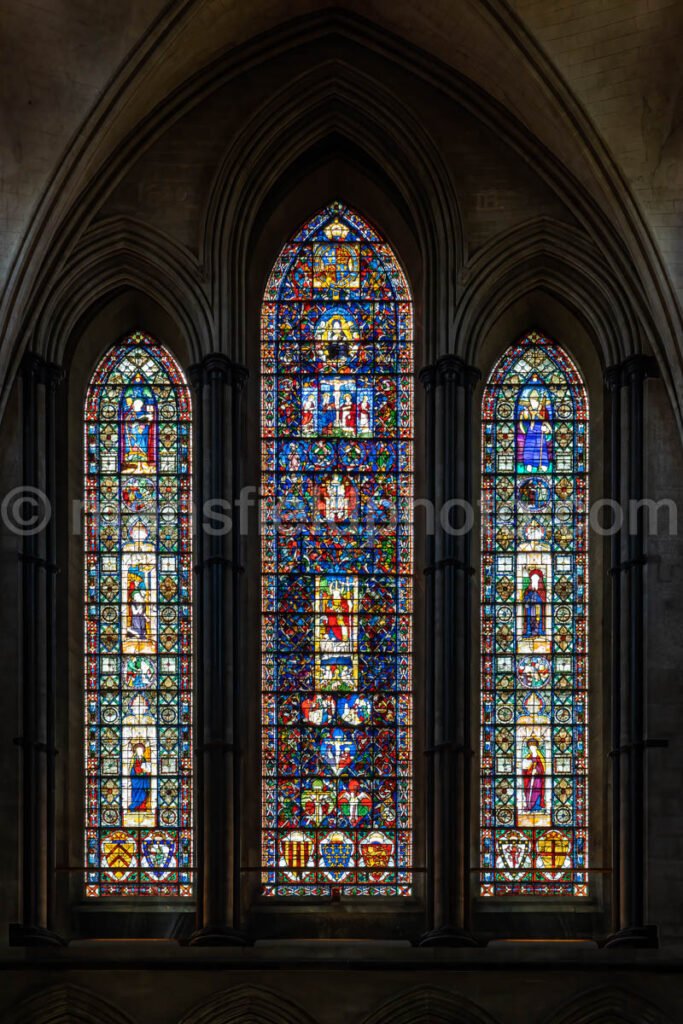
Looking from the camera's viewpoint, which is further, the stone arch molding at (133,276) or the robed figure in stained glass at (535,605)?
the stone arch molding at (133,276)

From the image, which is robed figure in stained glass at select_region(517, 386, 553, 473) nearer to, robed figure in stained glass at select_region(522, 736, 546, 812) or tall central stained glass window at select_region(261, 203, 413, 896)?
tall central stained glass window at select_region(261, 203, 413, 896)

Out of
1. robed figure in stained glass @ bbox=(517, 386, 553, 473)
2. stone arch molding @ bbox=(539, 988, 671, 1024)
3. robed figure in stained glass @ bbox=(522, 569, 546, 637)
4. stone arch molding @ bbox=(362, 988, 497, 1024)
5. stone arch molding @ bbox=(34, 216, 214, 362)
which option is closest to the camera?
stone arch molding @ bbox=(539, 988, 671, 1024)

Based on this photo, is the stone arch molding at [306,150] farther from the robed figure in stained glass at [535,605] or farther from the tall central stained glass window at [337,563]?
the robed figure in stained glass at [535,605]

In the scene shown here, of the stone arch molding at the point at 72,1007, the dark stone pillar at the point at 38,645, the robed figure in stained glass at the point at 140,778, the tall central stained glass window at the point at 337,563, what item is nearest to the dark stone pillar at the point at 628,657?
the tall central stained glass window at the point at 337,563

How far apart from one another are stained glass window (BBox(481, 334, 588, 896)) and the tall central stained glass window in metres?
0.78

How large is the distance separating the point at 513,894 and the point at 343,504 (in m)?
3.95

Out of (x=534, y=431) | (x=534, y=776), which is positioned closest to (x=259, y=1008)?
(x=534, y=776)

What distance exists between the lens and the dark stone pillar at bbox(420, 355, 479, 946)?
73.4 ft

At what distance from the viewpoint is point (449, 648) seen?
2289cm

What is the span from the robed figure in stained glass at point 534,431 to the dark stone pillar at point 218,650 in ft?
8.77

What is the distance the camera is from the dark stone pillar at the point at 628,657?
22.2m

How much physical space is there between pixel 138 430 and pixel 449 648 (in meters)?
3.69

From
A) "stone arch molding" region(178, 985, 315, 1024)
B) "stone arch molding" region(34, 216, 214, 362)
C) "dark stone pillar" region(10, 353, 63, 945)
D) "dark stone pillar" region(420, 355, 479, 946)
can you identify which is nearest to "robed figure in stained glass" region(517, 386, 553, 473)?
"dark stone pillar" region(420, 355, 479, 946)

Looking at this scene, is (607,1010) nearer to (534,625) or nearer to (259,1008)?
(259,1008)
